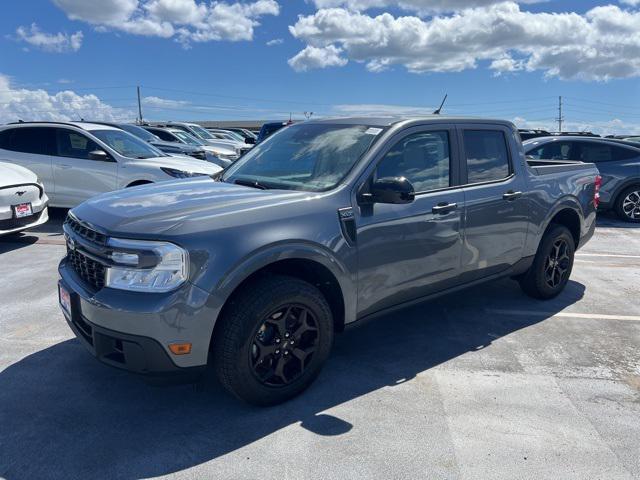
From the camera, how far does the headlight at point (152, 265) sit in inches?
109

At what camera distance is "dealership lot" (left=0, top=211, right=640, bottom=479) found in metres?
2.73

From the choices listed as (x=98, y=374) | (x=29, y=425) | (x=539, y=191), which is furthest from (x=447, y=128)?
(x=29, y=425)

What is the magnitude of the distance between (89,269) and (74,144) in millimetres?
6613

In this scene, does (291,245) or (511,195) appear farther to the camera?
(511,195)

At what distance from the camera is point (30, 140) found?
355 inches

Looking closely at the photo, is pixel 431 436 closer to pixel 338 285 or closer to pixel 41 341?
pixel 338 285


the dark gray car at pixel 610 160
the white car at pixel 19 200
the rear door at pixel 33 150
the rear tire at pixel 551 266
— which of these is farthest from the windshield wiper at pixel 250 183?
the dark gray car at pixel 610 160

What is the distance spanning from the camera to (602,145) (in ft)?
34.9

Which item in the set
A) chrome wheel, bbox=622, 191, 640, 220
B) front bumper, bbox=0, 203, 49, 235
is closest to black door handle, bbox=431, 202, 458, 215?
front bumper, bbox=0, 203, 49, 235

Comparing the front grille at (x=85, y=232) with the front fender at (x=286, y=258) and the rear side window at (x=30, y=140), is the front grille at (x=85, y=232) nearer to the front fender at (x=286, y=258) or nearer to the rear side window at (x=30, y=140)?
the front fender at (x=286, y=258)

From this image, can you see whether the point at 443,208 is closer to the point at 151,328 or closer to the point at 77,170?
the point at 151,328

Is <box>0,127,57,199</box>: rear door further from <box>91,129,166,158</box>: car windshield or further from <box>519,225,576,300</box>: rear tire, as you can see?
<box>519,225,576,300</box>: rear tire

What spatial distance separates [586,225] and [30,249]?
6845 millimetres

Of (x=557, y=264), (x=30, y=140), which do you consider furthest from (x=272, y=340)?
(x=30, y=140)
